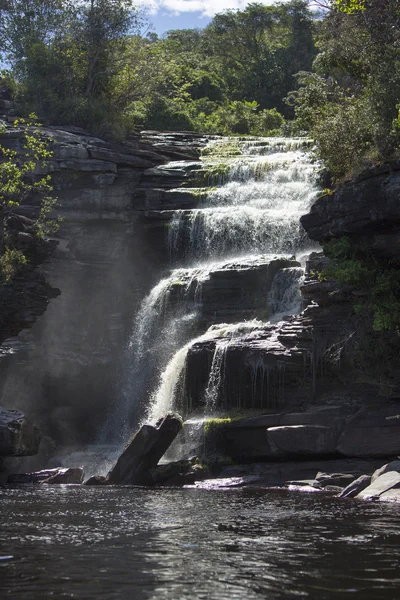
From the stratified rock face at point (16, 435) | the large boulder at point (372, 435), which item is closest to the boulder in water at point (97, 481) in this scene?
the stratified rock face at point (16, 435)

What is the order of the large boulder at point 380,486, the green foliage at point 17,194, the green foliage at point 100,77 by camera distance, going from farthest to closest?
the green foliage at point 100,77
the green foliage at point 17,194
the large boulder at point 380,486

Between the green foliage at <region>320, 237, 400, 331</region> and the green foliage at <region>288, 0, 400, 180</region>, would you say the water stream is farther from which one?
the green foliage at <region>320, 237, 400, 331</region>

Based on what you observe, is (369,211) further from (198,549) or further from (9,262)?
(198,549)

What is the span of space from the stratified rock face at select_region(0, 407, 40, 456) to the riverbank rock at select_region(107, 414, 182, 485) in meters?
3.74

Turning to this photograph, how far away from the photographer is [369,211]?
2573 centimetres

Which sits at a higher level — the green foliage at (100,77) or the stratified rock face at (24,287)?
the green foliage at (100,77)

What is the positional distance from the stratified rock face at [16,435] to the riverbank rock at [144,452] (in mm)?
3736

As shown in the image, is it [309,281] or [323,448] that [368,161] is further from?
[323,448]

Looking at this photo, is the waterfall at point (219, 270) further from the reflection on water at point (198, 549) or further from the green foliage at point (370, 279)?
the reflection on water at point (198, 549)

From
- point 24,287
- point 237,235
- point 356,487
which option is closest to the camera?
point 356,487

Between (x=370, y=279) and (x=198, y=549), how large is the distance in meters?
15.8

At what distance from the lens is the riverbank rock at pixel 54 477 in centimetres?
2597

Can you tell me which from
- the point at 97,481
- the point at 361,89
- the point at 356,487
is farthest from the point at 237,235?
the point at 356,487

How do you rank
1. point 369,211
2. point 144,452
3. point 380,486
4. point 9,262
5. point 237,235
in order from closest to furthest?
point 380,486
point 144,452
point 369,211
point 9,262
point 237,235
